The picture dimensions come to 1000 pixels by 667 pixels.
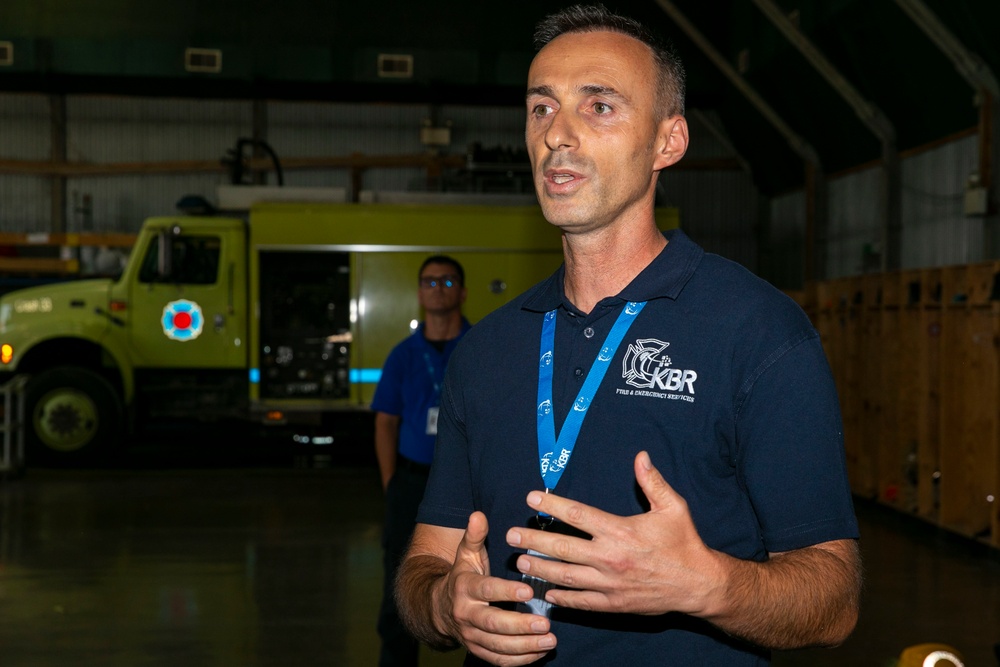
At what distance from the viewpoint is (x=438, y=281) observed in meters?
5.56

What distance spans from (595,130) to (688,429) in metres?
0.54

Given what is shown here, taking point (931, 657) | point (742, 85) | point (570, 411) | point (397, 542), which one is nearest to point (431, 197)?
point (742, 85)

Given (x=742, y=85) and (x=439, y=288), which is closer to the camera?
(x=439, y=288)

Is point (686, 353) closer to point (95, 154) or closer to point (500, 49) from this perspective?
point (500, 49)

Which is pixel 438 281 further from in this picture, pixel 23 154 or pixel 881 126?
pixel 23 154

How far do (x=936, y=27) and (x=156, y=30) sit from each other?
40.0 ft

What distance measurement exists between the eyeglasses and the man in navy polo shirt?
3477mm

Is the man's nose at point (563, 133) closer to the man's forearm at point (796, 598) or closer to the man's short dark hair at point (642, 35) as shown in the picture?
the man's short dark hair at point (642, 35)

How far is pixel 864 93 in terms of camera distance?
1416 cm

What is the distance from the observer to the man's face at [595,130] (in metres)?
1.85

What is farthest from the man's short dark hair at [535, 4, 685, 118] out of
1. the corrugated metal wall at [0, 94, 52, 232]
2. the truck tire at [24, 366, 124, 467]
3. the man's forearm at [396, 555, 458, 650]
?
the corrugated metal wall at [0, 94, 52, 232]

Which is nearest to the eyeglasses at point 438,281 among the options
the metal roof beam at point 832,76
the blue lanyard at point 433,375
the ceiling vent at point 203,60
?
the blue lanyard at point 433,375

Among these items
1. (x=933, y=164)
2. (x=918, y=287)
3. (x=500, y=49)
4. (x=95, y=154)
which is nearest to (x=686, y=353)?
(x=918, y=287)

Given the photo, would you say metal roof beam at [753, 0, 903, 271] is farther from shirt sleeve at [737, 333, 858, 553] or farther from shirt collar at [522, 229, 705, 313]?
shirt sleeve at [737, 333, 858, 553]
